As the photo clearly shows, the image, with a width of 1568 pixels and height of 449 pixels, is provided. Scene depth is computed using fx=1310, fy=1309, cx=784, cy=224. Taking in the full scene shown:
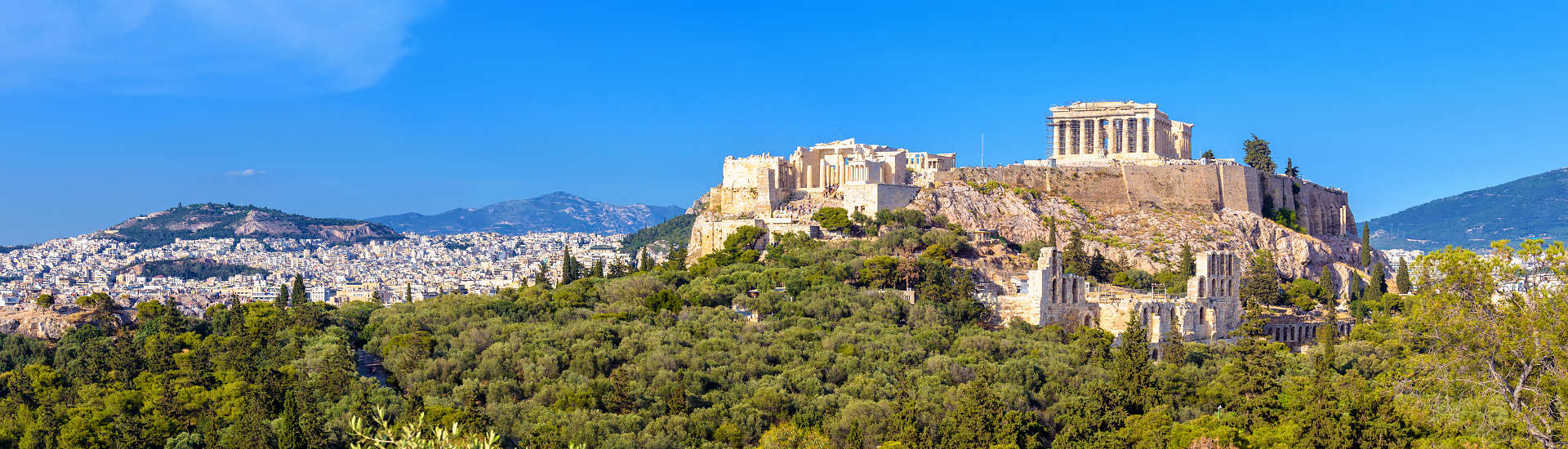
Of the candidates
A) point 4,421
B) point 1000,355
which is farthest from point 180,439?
point 1000,355

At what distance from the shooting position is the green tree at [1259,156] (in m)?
76.2

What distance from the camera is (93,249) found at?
171000 mm

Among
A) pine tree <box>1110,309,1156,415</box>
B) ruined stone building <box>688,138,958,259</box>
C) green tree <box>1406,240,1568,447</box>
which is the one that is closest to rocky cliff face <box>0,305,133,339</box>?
ruined stone building <box>688,138,958,259</box>

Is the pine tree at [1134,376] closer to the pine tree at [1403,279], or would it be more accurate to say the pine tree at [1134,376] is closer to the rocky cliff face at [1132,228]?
the rocky cliff face at [1132,228]

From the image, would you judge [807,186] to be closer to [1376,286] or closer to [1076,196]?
[1076,196]

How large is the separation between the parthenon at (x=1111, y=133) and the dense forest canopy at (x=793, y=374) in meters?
24.5

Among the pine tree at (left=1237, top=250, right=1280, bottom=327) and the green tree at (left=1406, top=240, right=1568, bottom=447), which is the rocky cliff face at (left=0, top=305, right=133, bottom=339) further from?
the green tree at (left=1406, top=240, right=1568, bottom=447)

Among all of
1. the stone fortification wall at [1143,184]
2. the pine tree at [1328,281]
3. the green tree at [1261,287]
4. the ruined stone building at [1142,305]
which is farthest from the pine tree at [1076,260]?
the pine tree at [1328,281]

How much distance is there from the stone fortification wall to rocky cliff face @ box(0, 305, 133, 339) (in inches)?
1511

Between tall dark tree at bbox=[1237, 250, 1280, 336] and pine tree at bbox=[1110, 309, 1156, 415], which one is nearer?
pine tree at bbox=[1110, 309, 1156, 415]

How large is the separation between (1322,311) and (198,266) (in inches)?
5169

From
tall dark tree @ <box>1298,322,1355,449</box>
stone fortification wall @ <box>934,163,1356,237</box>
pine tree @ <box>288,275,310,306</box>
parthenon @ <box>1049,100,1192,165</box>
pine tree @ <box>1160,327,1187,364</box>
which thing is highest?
parthenon @ <box>1049,100,1192,165</box>

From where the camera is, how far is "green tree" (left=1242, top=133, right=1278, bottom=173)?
76.2 metres

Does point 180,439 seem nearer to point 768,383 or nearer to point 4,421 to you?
point 4,421
